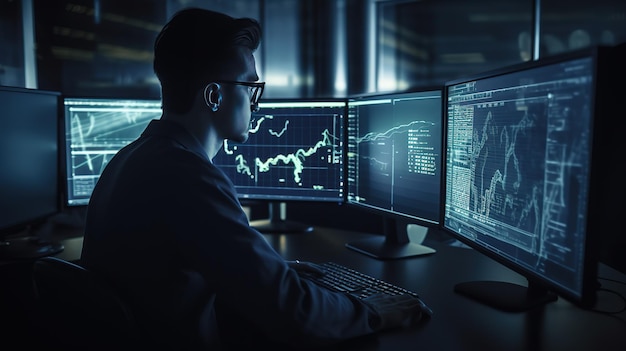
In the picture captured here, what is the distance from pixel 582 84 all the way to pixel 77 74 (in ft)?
7.22

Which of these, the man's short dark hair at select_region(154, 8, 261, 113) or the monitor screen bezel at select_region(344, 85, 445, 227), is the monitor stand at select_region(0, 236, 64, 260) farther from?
the monitor screen bezel at select_region(344, 85, 445, 227)

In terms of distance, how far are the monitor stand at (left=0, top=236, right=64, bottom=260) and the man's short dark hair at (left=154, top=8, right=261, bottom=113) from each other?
0.80 m

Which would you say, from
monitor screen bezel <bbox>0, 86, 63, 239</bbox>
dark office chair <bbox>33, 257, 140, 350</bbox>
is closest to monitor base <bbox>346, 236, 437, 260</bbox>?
dark office chair <bbox>33, 257, 140, 350</bbox>

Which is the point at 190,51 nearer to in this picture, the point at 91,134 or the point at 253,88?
the point at 253,88

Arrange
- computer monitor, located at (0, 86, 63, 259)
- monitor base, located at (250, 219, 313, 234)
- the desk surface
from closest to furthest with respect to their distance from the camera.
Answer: the desk surface, computer monitor, located at (0, 86, 63, 259), monitor base, located at (250, 219, 313, 234)

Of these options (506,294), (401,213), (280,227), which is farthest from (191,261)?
(280,227)

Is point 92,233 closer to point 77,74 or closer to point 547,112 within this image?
point 547,112

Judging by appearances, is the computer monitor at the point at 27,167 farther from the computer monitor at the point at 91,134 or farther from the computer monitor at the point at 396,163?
the computer monitor at the point at 396,163

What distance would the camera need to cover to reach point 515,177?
43.2 inches

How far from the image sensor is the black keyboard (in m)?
1.27

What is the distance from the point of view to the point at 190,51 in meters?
1.18

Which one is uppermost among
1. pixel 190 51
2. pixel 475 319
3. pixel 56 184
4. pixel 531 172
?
pixel 190 51

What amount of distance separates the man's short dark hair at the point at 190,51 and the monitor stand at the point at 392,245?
830 millimetres

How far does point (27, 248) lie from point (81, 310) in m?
0.97
